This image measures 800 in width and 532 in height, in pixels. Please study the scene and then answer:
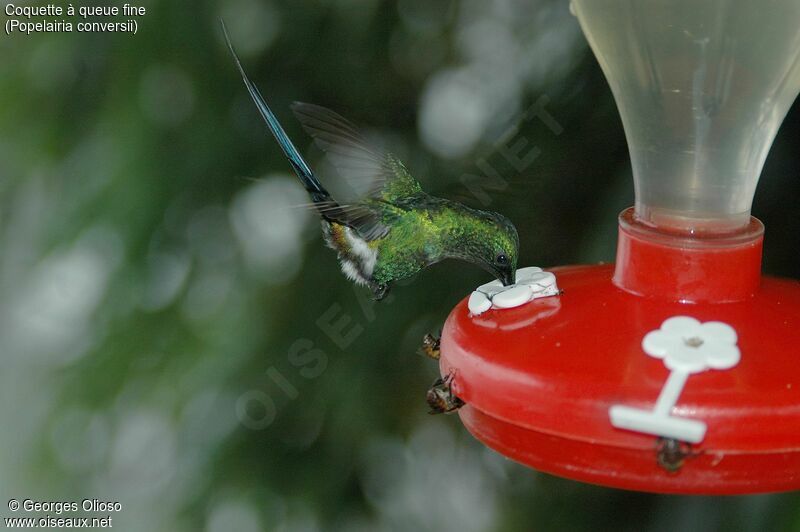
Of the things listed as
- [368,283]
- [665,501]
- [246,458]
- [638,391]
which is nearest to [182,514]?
[246,458]

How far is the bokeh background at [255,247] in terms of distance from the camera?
197 cm

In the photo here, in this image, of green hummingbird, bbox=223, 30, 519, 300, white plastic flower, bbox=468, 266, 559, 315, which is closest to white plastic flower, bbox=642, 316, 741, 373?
white plastic flower, bbox=468, 266, 559, 315

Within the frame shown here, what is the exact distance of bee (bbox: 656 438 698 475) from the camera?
1.26 metres

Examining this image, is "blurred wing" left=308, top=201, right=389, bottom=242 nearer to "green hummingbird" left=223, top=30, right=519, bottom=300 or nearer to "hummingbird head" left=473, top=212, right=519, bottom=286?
"green hummingbird" left=223, top=30, right=519, bottom=300

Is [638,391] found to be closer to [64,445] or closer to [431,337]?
[431,337]

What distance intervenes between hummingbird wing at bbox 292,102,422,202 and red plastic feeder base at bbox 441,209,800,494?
46 centimetres

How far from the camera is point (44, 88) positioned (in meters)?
1.97

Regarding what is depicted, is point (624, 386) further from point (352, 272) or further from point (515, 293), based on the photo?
point (352, 272)

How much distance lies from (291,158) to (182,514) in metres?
0.69

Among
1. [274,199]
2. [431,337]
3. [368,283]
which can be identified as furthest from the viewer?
[274,199]

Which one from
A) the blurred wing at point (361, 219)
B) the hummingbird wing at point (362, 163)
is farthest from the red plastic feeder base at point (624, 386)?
the hummingbird wing at point (362, 163)

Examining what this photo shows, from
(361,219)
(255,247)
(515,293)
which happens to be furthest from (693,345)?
(255,247)

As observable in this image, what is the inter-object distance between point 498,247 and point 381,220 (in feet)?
0.82

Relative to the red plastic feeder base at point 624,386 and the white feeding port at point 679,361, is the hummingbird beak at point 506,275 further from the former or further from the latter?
the white feeding port at point 679,361
